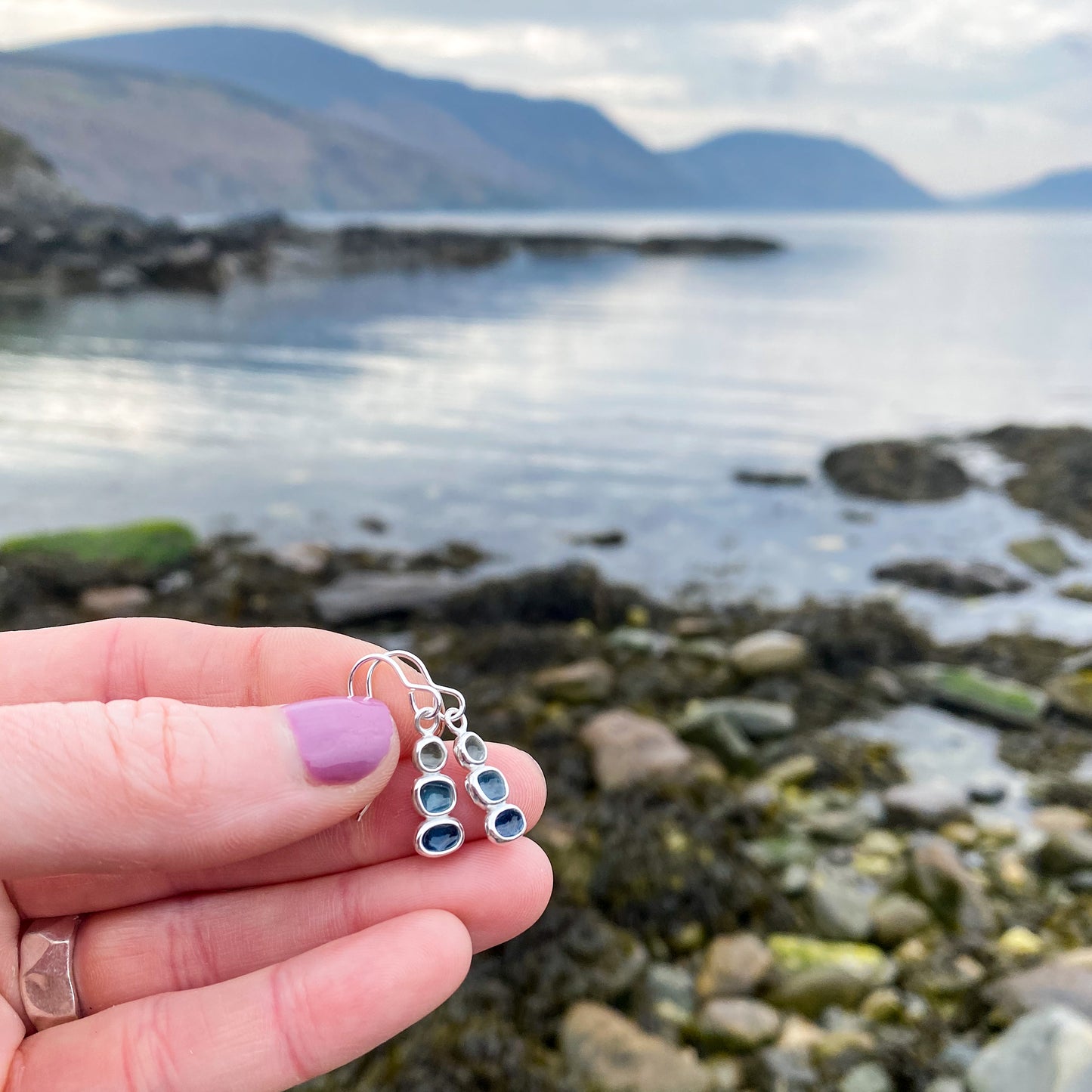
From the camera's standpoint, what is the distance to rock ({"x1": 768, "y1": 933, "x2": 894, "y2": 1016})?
4488 millimetres

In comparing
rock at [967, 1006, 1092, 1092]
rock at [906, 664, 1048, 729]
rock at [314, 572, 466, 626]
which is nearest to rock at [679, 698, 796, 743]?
rock at [906, 664, 1048, 729]

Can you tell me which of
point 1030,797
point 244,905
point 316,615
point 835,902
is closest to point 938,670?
point 1030,797

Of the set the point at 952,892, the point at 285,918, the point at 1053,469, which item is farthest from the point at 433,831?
the point at 1053,469

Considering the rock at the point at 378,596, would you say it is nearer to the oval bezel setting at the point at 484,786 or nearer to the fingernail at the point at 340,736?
the oval bezel setting at the point at 484,786

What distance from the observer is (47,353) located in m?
25.5

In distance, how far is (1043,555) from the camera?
1199cm

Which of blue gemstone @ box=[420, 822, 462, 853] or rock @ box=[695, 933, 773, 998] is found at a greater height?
blue gemstone @ box=[420, 822, 462, 853]

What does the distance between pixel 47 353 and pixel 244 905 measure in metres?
26.9

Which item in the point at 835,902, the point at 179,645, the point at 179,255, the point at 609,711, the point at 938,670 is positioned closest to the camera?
the point at 179,645

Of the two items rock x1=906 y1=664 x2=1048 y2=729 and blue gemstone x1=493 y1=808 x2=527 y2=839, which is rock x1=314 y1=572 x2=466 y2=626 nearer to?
rock x1=906 y1=664 x2=1048 y2=729

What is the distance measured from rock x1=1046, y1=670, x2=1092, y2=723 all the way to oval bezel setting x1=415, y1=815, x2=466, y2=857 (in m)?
7.20

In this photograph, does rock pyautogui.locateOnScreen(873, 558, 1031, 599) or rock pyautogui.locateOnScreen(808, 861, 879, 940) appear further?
rock pyautogui.locateOnScreen(873, 558, 1031, 599)

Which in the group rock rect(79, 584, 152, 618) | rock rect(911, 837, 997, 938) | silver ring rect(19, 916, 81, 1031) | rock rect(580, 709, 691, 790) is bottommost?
rock rect(79, 584, 152, 618)

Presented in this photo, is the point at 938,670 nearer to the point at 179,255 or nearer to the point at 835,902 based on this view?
the point at 835,902
